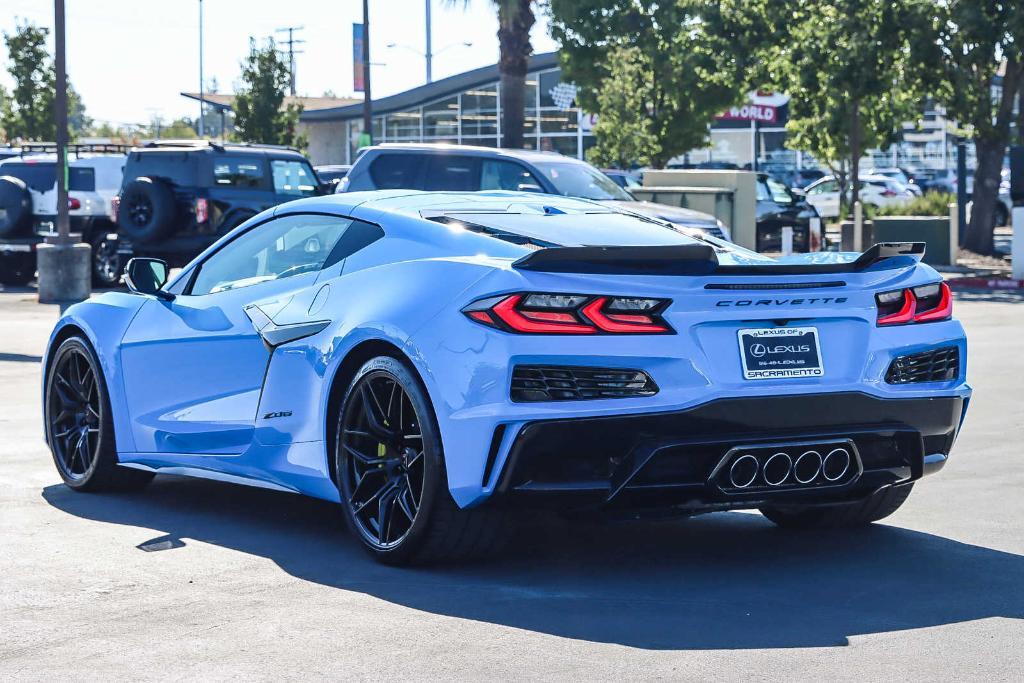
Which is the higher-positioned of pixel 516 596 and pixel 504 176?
pixel 504 176

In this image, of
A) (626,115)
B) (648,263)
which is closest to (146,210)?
(648,263)

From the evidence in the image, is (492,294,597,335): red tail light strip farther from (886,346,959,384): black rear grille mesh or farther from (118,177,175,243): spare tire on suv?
(118,177,175,243): spare tire on suv

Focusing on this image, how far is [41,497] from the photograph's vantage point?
762cm

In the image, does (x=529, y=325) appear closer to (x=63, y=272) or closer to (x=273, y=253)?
(x=273, y=253)

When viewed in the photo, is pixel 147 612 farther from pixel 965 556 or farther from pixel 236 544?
pixel 965 556

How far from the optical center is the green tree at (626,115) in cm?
4525

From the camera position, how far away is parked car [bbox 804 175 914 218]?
4612 cm

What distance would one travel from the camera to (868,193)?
49562 mm

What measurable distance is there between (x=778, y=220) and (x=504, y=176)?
12.7 metres

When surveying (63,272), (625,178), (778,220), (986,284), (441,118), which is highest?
(441,118)

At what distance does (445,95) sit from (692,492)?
65.1 metres

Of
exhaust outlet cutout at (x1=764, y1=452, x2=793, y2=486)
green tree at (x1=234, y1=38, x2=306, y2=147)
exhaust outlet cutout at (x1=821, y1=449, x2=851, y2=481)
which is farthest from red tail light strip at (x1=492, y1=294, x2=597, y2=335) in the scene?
green tree at (x1=234, y1=38, x2=306, y2=147)

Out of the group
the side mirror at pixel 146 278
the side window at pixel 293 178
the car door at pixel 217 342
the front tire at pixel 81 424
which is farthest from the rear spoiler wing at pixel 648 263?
the side window at pixel 293 178

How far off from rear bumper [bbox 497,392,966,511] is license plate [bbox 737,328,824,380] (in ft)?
0.31
